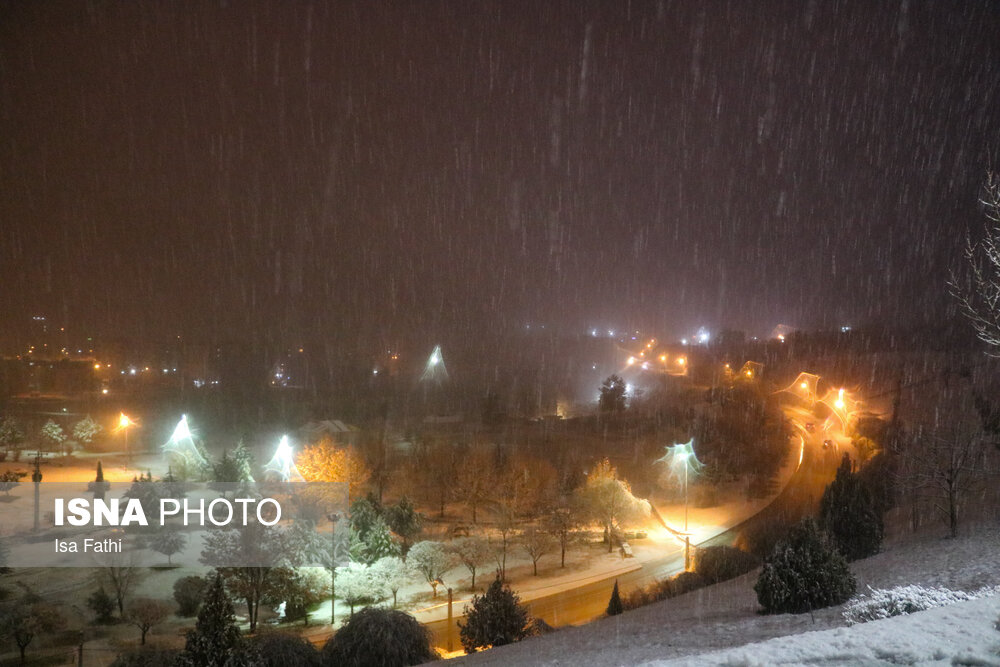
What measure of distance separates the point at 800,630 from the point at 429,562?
1229 cm

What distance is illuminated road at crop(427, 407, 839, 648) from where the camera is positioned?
49.9 ft

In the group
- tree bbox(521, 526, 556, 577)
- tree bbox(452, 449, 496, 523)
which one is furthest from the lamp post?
tree bbox(452, 449, 496, 523)

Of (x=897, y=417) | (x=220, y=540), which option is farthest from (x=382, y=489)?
(x=897, y=417)

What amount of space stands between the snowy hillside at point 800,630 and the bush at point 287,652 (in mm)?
2741

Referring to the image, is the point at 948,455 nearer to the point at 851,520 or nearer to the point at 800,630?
the point at 851,520

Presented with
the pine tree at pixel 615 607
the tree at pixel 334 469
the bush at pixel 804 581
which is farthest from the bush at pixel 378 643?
the tree at pixel 334 469

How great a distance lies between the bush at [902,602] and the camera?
6.62 m

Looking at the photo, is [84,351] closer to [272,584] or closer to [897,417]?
[272,584]

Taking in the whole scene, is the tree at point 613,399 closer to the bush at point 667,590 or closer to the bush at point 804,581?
the bush at point 667,590

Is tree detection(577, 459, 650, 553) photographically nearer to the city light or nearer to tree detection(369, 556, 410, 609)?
tree detection(369, 556, 410, 609)

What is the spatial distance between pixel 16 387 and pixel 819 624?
59.3m

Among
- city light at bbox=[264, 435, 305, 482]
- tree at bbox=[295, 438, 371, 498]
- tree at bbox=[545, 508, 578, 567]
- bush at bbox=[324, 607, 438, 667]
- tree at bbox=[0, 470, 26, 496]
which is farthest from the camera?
city light at bbox=[264, 435, 305, 482]

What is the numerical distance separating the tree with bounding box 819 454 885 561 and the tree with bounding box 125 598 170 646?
624 inches

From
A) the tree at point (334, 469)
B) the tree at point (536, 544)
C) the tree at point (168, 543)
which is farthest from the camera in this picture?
the tree at point (334, 469)
